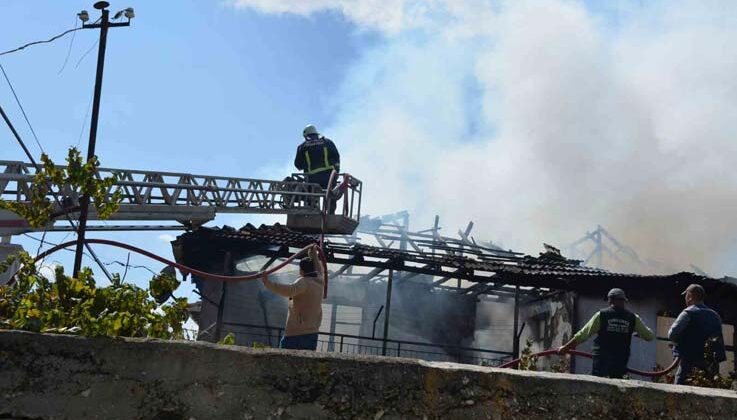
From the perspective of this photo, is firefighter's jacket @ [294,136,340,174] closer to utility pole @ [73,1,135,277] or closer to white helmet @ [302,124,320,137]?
white helmet @ [302,124,320,137]

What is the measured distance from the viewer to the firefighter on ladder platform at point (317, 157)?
17.7 meters

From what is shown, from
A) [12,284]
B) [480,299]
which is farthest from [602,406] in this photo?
[480,299]

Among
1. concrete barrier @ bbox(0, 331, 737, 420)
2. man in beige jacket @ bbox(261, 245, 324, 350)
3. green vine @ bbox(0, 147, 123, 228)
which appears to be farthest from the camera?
man in beige jacket @ bbox(261, 245, 324, 350)

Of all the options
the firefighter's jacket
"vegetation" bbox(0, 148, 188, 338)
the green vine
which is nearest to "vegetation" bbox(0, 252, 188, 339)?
"vegetation" bbox(0, 148, 188, 338)

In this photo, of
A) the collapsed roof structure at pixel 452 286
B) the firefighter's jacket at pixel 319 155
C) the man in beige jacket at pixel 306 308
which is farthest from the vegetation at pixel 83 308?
the firefighter's jacket at pixel 319 155

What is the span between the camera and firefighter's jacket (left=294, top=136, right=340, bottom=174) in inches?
696

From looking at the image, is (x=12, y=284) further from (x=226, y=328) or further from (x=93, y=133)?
(x=226, y=328)

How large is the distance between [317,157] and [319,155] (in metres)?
0.09

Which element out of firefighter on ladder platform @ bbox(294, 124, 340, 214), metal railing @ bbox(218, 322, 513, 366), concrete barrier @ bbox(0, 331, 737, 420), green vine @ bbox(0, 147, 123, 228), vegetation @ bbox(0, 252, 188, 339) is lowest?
concrete barrier @ bbox(0, 331, 737, 420)

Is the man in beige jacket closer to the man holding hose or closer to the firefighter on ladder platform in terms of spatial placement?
the man holding hose

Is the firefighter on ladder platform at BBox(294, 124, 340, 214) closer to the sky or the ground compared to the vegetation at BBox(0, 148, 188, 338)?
closer to the sky

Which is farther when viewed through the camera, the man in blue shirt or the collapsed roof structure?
the collapsed roof structure

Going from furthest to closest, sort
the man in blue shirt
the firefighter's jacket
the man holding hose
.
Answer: the firefighter's jacket
the man holding hose
the man in blue shirt

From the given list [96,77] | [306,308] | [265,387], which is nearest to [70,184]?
[265,387]
